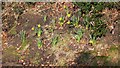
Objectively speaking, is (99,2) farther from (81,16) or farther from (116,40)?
(116,40)

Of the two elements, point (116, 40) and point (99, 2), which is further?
point (99, 2)

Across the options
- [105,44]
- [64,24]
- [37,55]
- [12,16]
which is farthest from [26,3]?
[105,44]

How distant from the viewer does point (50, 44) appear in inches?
227

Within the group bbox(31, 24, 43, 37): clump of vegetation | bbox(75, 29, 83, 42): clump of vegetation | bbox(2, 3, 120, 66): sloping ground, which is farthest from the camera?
bbox(31, 24, 43, 37): clump of vegetation

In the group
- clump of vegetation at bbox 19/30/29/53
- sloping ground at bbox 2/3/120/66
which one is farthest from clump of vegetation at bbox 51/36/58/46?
clump of vegetation at bbox 19/30/29/53

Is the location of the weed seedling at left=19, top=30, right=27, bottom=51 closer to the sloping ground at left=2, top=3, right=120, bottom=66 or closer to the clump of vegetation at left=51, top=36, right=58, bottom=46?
the sloping ground at left=2, top=3, right=120, bottom=66

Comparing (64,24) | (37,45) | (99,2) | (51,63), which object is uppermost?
(99,2)

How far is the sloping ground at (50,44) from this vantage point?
5.42 meters

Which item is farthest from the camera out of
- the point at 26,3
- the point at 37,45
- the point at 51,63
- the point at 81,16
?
the point at 26,3

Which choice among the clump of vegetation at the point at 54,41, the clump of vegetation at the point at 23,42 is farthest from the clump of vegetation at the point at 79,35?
the clump of vegetation at the point at 23,42

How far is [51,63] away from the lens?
17.7 ft

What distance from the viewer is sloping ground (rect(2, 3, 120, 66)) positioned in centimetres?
542

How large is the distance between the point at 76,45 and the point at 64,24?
67cm

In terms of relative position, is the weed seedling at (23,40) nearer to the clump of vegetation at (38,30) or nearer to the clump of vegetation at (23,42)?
the clump of vegetation at (23,42)
